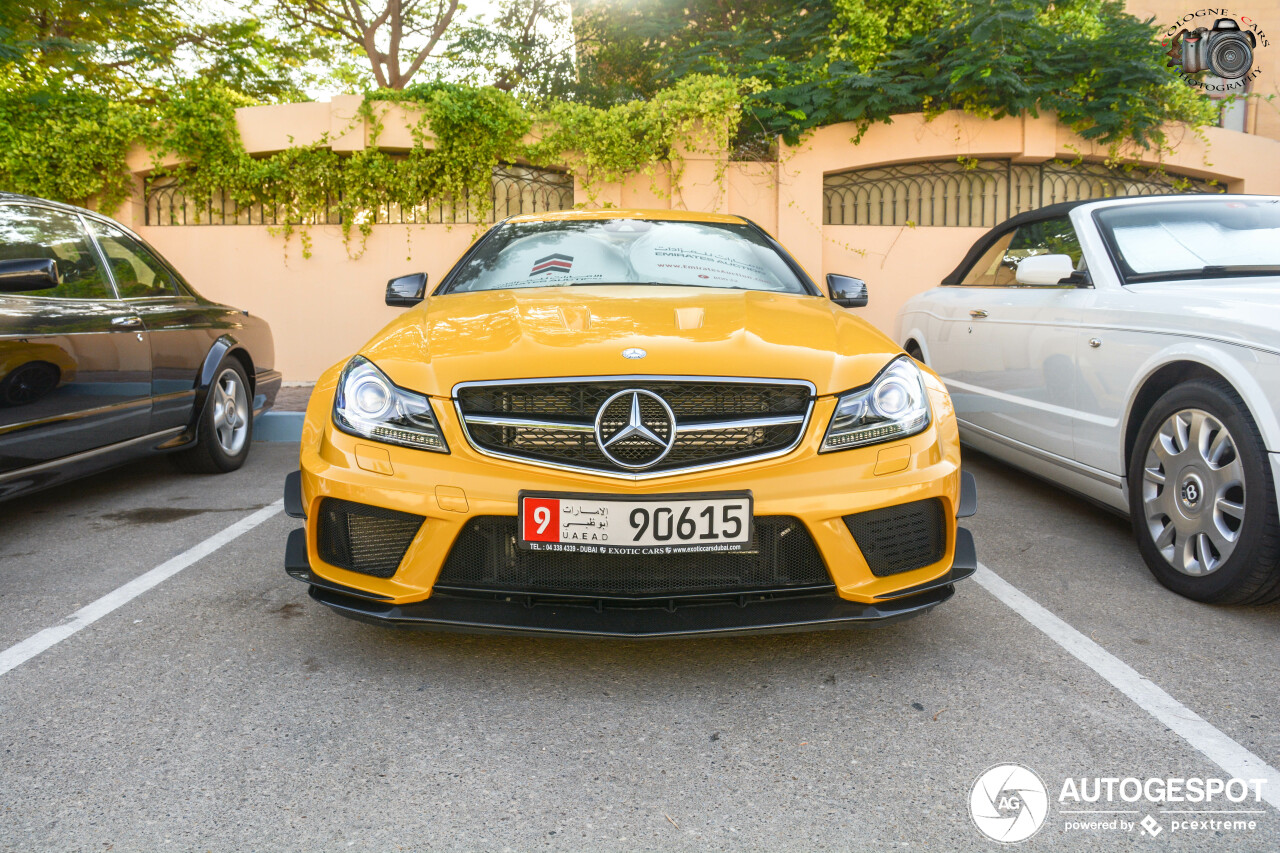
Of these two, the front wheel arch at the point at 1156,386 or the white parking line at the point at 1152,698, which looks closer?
the white parking line at the point at 1152,698

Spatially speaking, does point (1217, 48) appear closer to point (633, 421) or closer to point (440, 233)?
point (440, 233)

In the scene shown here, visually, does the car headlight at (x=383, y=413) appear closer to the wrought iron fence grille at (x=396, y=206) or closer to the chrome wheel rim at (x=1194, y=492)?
the chrome wheel rim at (x=1194, y=492)

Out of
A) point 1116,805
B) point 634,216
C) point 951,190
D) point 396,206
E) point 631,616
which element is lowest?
point 1116,805

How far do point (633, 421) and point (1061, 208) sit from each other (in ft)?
10.9

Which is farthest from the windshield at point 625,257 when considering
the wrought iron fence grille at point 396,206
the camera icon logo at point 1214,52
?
the camera icon logo at point 1214,52

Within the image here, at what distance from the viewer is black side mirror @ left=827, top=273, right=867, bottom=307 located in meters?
4.18

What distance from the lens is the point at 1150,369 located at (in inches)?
139

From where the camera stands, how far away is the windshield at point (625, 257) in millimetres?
3848

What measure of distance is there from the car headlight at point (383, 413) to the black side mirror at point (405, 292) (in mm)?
1454

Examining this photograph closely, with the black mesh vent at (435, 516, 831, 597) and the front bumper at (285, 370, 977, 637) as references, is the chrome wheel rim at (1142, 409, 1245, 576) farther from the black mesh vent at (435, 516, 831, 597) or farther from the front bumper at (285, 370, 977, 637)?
the black mesh vent at (435, 516, 831, 597)

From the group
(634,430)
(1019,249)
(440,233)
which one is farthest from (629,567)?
(440,233)

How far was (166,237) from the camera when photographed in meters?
9.89

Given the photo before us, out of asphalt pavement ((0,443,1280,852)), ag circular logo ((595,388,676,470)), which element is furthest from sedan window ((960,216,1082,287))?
ag circular logo ((595,388,676,470))

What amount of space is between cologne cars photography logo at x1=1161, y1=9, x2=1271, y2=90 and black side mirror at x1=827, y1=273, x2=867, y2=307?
10019 millimetres
